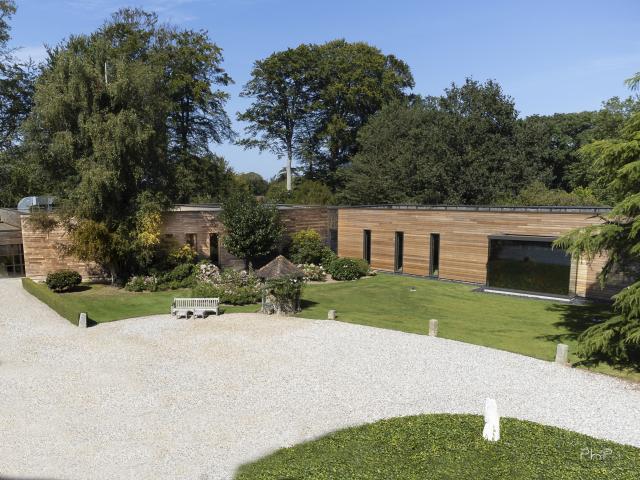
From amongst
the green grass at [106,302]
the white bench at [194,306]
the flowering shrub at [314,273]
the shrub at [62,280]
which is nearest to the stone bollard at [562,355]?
the green grass at [106,302]

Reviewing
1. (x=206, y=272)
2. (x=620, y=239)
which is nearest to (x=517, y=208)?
(x=620, y=239)

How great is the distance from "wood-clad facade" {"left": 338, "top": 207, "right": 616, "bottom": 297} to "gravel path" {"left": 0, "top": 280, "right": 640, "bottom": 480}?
377 inches

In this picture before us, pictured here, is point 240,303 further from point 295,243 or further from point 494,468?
point 494,468

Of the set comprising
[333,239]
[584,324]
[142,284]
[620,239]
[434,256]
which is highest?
[620,239]

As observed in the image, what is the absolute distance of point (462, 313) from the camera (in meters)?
19.2

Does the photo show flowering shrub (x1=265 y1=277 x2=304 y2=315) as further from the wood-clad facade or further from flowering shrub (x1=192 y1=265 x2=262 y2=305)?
the wood-clad facade

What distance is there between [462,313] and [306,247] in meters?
11.7

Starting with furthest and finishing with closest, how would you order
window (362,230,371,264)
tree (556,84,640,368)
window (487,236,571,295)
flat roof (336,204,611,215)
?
window (362,230,371,264), window (487,236,571,295), flat roof (336,204,611,215), tree (556,84,640,368)

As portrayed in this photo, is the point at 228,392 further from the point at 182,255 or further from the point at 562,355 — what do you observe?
the point at 182,255

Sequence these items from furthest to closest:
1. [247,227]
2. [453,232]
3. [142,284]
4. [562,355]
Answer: [247,227], [453,232], [142,284], [562,355]

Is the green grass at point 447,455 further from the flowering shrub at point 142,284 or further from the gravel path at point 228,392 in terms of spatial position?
the flowering shrub at point 142,284

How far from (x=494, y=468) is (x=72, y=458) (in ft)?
24.6

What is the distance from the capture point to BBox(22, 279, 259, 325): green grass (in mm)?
18922

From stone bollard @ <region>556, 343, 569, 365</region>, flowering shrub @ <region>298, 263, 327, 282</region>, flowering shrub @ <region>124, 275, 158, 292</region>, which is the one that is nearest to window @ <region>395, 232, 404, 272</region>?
flowering shrub @ <region>298, 263, 327, 282</region>
